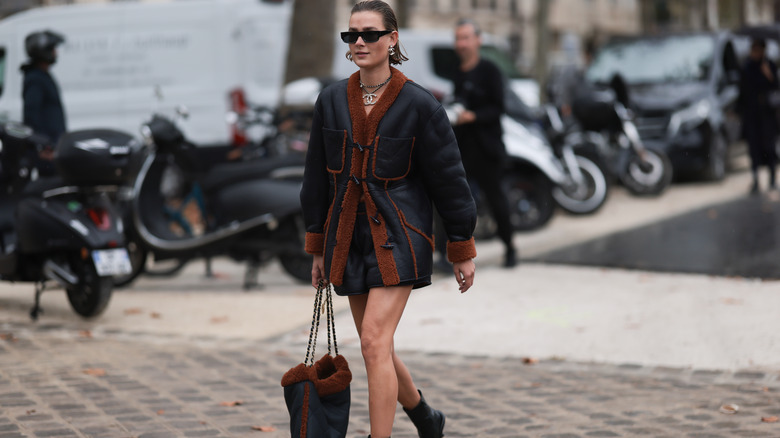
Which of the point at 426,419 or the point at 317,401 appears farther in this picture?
the point at 426,419

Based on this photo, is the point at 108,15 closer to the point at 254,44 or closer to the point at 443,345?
the point at 254,44

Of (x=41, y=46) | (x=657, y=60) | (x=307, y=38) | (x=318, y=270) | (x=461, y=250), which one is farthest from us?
(x=657, y=60)

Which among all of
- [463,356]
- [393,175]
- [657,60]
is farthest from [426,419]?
[657,60]

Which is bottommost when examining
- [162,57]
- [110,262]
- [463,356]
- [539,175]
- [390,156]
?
[463,356]

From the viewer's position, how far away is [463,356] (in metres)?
6.65

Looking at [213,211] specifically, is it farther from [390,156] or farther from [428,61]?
[428,61]

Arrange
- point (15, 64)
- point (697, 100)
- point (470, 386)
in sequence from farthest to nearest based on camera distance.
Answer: point (697, 100) < point (15, 64) < point (470, 386)

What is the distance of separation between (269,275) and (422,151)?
5.70 metres

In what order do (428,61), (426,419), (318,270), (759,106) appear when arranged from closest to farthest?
(318,270), (426,419), (759,106), (428,61)

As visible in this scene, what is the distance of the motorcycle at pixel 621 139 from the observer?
1405 centimetres

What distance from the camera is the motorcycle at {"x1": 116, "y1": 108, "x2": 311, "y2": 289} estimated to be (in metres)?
8.64

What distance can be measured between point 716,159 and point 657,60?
1.65m

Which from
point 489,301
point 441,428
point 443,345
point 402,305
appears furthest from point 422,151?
point 489,301

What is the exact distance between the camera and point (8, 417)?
5273 millimetres
